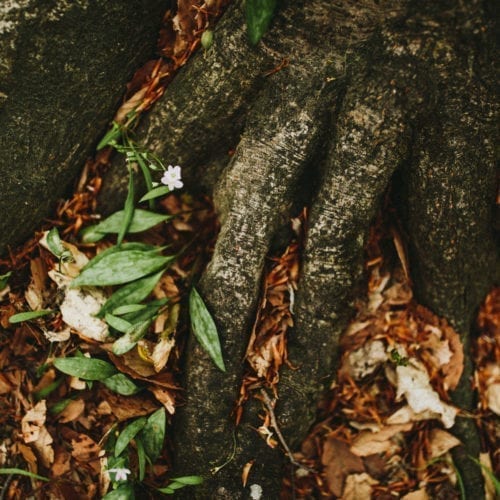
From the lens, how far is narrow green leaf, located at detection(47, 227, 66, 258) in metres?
2.10

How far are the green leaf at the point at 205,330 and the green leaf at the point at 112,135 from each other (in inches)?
32.2

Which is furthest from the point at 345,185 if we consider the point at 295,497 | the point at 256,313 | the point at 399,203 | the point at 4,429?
the point at 4,429

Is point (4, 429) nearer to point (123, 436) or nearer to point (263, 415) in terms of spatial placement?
point (123, 436)

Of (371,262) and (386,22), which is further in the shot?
(371,262)

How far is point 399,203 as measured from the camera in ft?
7.25

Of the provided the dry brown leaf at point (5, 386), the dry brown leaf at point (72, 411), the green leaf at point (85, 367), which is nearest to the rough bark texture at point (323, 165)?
the green leaf at point (85, 367)

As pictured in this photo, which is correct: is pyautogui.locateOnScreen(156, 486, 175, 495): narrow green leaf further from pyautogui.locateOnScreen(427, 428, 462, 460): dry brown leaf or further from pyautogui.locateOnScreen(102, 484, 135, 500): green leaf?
pyautogui.locateOnScreen(427, 428, 462, 460): dry brown leaf

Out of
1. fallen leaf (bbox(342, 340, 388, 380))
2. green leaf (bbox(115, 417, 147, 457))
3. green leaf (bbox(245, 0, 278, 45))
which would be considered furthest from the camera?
fallen leaf (bbox(342, 340, 388, 380))

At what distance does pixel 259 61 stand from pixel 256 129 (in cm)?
27

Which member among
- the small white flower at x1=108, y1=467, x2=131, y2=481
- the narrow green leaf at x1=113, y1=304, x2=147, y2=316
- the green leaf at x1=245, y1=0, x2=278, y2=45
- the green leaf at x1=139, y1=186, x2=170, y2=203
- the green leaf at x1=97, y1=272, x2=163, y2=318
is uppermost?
the green leaf at x1=245, y1=0, x2=278, y2=45

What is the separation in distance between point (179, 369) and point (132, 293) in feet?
1.38

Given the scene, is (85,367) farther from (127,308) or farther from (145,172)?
(145,172)

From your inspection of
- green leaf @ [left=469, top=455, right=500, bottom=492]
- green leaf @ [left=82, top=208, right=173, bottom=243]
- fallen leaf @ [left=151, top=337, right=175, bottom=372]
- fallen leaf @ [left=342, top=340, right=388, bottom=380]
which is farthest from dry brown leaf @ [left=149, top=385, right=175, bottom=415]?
green leaf @ [left=469, top=455, right=500, bottom=492]

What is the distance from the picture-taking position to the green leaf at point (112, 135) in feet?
6.98
